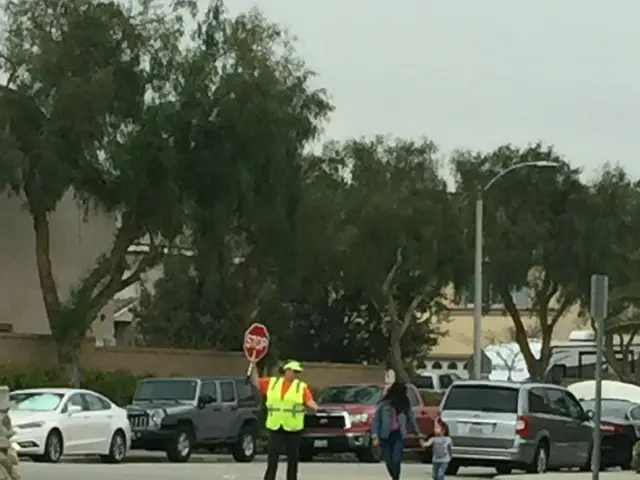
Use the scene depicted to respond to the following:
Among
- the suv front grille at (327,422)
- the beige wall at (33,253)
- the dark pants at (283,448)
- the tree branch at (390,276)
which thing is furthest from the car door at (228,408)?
the tree branch at (390,276)

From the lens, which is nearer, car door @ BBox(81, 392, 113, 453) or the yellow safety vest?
the yellow safety vest

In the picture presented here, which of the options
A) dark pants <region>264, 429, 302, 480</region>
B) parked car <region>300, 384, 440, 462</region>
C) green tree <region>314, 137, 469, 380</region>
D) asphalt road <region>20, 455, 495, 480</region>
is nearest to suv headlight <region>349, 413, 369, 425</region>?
parked car <region>300, 384, 440, 462</region>

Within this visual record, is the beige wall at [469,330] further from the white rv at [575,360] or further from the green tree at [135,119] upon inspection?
the green tree at [135,119]

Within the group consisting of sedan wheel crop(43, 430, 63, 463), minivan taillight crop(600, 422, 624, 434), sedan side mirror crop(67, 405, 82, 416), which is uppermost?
sedan side mirror crop(67, 405, 82, 416)

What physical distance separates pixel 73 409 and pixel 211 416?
15.3 ft

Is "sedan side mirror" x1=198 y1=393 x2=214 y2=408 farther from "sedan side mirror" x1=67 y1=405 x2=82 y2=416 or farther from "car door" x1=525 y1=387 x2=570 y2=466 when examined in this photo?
"car door" x1=525 y1=387 x2=570 y2=466

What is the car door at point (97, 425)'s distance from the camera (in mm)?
30984

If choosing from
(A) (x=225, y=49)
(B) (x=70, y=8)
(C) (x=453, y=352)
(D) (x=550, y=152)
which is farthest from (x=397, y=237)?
(C) (x=453, y=352)

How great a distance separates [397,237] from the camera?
56844mm

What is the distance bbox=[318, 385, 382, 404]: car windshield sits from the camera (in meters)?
36.6

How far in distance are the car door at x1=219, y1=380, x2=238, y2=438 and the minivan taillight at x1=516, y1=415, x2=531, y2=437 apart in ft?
26.0

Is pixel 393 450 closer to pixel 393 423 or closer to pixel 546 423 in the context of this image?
pixel 393 423

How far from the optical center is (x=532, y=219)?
61.7 metres

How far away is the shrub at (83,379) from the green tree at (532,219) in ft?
61.9
